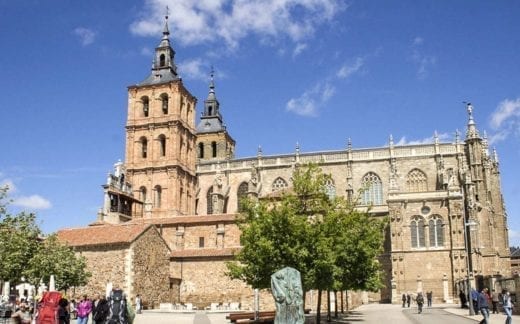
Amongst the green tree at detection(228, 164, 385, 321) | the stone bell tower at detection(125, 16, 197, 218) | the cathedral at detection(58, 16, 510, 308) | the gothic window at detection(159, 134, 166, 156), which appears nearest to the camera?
the green tree at detection(228, 164, 385, 321)

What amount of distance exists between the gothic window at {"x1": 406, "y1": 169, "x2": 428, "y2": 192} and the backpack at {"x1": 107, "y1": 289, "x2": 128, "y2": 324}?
143ft

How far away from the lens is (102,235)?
3672 centimetres

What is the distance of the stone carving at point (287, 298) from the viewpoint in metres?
10.9

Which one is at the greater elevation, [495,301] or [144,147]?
[144,147]

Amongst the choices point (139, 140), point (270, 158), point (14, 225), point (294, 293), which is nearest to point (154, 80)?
point (139, 140)

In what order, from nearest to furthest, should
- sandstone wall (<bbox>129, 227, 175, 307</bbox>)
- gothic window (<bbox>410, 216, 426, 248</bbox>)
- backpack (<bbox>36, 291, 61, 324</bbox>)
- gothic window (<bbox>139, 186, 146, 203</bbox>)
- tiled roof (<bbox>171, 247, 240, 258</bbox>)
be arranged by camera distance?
backpack (<bbox>36, 291, 61, 324</bbox>) < sandstone wall (<bbox>129, 227, 175, 307</bbox>) < tiled roof (<bbox>171, 247, 240, 258</bbox>) < gothic window (<bbox>410, 216, 426, 248</bbox>) < gothic window (<bbox>139, 186, 146, 203</bbox>)

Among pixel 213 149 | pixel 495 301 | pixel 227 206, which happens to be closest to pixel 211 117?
pixel 213 149

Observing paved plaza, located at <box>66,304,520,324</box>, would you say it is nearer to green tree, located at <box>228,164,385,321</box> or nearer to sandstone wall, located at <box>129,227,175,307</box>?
green tree, located at <box>228,164,385,321</box>

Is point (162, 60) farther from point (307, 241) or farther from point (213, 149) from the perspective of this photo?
point (307, 241)

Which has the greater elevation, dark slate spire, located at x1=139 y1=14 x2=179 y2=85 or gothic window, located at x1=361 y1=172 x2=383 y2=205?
dark slate spire, located at x1=139 y1=14 x2=179 y2=85

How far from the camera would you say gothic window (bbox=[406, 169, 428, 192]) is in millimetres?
51562

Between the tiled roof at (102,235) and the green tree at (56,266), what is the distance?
3345mm

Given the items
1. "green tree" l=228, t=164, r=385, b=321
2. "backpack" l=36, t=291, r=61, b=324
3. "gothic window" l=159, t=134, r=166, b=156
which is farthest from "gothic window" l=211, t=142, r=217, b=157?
"backpack" l=36, t=291, r=61, b=324

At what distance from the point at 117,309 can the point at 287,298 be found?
3.58 metres
